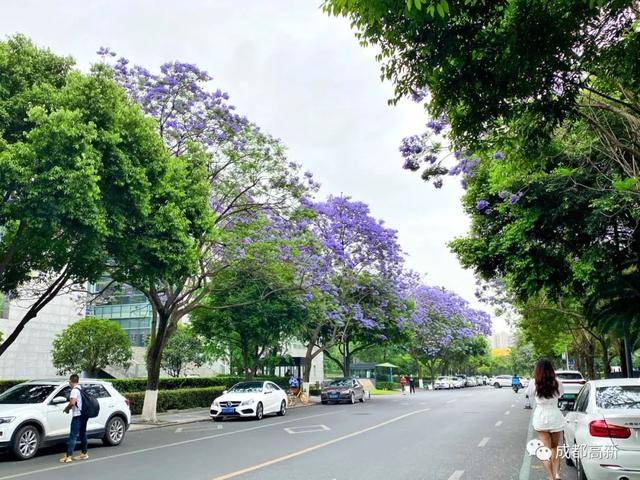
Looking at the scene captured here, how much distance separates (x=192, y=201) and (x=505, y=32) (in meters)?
10.0

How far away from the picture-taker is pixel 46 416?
472 inches

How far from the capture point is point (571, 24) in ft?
22.5

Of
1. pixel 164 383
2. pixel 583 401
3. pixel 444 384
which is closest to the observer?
pixel 583 401

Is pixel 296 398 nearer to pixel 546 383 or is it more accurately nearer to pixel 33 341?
pixel 33 341

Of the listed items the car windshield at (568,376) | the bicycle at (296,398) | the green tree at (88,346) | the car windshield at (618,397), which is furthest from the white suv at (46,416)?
the car windshield at (568,376)

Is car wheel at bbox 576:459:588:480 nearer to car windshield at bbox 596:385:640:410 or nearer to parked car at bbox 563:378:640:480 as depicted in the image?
parked car at bbox 563:378:640:480

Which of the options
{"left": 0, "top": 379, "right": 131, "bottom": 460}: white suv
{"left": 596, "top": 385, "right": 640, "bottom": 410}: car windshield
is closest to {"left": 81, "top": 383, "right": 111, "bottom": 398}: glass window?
{"left": 0, "top": 379, "right": 131, "bottom": 460}: white suv

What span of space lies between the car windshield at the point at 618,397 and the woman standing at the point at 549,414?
1.72ft

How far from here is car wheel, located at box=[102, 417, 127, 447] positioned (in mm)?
13641

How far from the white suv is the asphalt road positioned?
344 millimetres

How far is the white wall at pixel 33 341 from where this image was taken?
126ft

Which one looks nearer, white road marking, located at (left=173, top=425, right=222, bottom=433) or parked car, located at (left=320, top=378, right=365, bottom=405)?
white road marking, located at (left=173, top=425, right=222, bottom=433)

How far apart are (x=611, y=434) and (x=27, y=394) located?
11.4 metres

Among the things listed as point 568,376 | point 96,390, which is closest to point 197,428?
point 96,390
